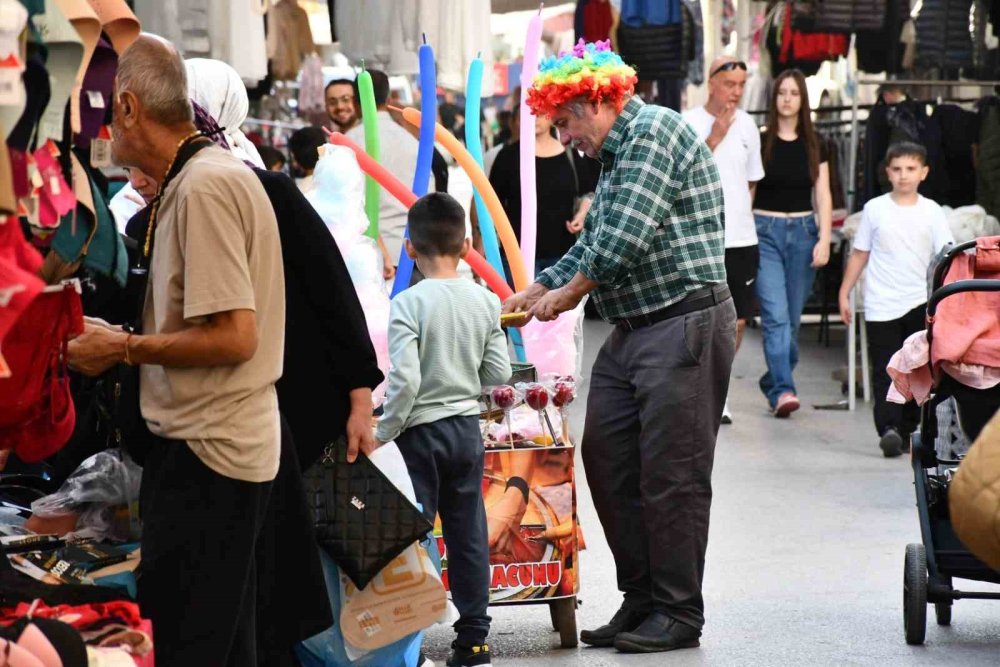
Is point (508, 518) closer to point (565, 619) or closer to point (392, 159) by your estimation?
point (565, 619)

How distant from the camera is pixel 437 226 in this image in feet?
16.9

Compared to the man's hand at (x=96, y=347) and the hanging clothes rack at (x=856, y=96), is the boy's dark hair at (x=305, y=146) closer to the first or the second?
the hanging clothes rack at (x=856, y=96)

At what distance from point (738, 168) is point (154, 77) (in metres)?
7.01

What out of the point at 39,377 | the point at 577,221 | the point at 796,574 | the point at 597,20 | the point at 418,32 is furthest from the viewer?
the point at 597,20

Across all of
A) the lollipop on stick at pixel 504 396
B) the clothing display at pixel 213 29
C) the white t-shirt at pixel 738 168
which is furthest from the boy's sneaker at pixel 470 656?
the white t-shirt at pixel 738 168

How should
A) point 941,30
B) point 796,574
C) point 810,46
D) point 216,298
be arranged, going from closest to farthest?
point 216,298
point 796,574
point 941,30
point 810,46

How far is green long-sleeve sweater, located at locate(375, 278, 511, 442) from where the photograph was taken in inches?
197

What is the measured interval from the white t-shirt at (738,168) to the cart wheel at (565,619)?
15.4 feet

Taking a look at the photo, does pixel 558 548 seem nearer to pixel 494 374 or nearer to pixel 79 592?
pixel 494 374

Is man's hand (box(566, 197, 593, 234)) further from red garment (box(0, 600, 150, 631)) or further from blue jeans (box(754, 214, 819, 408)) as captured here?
red garment (box(0, 600, 150, 631))

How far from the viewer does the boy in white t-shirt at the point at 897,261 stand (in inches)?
371

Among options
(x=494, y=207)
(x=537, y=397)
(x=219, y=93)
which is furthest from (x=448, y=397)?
(x=494, y=207)

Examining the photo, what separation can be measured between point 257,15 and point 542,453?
396 cm

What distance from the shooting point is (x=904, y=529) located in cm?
741
